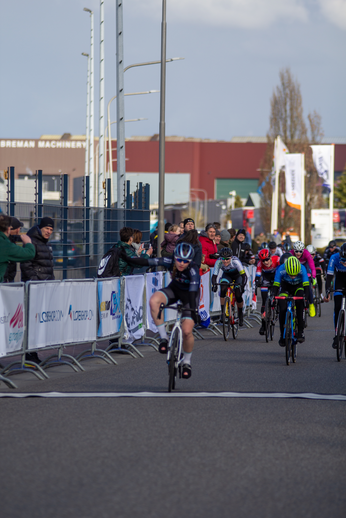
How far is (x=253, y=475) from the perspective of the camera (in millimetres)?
5406

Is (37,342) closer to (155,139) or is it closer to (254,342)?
(254,342)

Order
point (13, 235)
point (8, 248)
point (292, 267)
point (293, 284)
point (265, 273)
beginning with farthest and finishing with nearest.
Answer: point (265, 273)
point (293, 284)
point (292, 267)
point (13, 235)
point (8, 248)

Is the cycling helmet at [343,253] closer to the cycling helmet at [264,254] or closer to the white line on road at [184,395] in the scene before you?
the cycling helmet at [264,254]

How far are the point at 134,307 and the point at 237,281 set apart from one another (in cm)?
315

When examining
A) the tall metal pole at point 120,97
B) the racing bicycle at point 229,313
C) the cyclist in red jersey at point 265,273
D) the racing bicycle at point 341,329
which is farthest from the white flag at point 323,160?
the racing bicycle at point 341,329

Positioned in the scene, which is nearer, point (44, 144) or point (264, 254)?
point (264, 254)

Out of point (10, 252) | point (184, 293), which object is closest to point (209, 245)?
point (184, 293)

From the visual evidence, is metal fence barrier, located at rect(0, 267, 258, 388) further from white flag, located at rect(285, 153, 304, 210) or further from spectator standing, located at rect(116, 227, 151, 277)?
white flag, located at rect(285, 153, 304, 210)

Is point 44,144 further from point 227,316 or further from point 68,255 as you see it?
point 227,316

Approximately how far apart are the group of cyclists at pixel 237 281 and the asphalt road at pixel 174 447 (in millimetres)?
808

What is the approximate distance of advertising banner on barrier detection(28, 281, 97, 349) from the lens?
9867mm

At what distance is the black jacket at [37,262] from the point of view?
36.6 ft

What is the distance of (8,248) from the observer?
30.3 ft

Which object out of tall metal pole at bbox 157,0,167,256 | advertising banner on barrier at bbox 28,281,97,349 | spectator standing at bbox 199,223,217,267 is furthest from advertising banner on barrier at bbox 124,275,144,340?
tall metal pole at bbox 157,0,167,256
